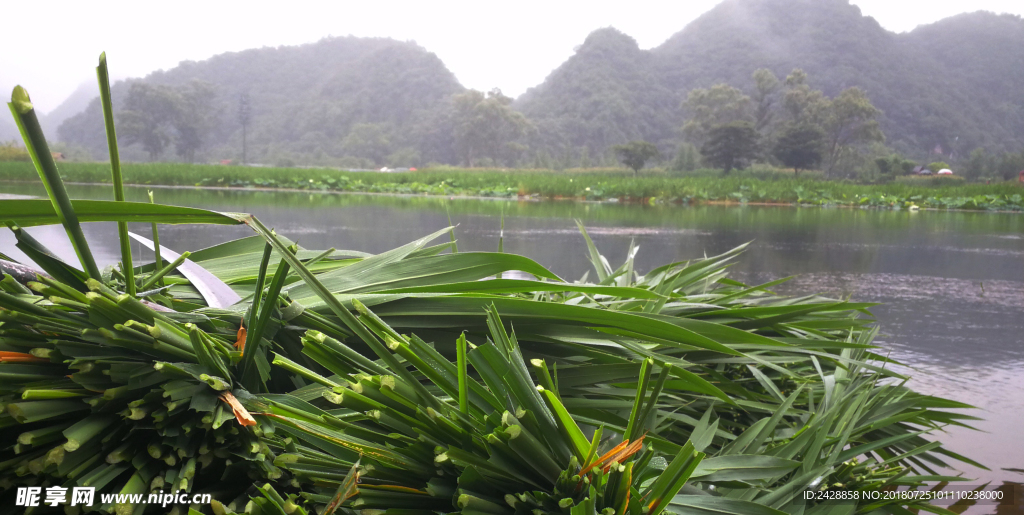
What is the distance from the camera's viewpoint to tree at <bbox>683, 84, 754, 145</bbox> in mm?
38031

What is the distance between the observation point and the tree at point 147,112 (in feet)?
104

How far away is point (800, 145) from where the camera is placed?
3027cm

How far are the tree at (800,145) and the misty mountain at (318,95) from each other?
101 ft

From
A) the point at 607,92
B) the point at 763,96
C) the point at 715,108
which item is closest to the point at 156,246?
the point at 715,108

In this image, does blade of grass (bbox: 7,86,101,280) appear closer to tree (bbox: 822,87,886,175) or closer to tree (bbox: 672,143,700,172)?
tree (bbox: 672,143,700,172)

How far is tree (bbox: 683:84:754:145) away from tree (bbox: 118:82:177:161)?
109 feet

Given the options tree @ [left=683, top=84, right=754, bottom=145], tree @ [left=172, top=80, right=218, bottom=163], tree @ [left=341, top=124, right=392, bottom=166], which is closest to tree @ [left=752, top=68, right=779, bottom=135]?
tree @ [left=683, top=84, right=754, bottom=145]

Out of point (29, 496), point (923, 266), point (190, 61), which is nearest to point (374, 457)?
point (29, 496)

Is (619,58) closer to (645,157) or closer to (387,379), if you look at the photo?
(645,157)

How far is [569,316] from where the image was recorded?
38 cm

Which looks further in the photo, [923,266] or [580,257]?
[923,266]

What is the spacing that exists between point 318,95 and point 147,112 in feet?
79.9

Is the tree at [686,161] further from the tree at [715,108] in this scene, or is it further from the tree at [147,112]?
the tree at [147,112]

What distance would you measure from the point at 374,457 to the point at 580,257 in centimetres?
307
